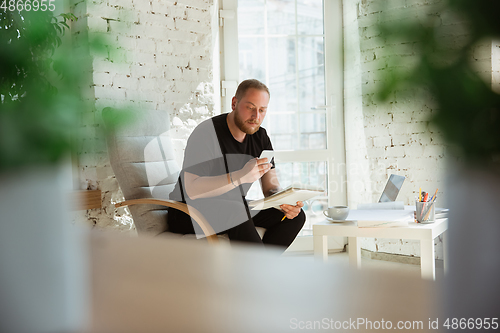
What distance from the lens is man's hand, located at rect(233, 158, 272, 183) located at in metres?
1.54

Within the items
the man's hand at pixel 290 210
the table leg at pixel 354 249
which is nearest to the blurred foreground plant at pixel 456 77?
the man's hand at pixel 290 210

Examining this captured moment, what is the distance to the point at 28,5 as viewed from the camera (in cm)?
29

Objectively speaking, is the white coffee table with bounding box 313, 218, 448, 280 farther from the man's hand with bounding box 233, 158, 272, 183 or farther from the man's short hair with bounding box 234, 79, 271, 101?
the man's short hair with bounding box 234, 79, 271, 101

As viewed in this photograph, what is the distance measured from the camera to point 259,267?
0.37 metres

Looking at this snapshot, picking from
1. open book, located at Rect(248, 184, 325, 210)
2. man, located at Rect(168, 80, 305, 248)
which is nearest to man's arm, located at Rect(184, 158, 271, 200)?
man, located at Rect(168, 80, 305, 248)

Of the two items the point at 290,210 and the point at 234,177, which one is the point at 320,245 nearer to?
the point at 290,210

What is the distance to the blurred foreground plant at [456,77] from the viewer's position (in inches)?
7.9

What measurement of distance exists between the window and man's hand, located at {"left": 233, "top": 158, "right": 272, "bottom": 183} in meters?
1.42

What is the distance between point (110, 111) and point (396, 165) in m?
2.66

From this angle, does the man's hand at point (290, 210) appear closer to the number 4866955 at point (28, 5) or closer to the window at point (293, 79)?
the window at point (293, 79)

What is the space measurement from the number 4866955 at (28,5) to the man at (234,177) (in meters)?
1.23

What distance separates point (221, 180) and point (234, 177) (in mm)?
56

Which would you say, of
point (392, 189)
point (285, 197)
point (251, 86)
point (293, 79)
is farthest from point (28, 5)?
point (293, 79)

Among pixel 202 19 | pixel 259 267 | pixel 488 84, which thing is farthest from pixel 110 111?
pixel 202 19
